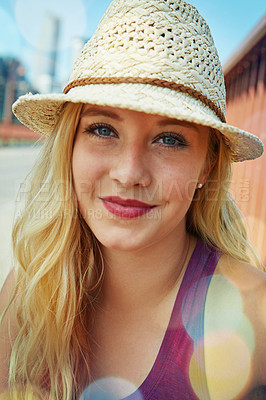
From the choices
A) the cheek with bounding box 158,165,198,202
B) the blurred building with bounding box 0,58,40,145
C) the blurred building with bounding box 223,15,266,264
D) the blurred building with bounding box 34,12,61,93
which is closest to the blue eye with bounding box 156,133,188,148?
the cheek with bounding box 158,165,198,202

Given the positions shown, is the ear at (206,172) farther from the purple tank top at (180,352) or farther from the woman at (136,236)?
the purple tank top at (180,352)

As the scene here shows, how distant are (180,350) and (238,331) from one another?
0.27 m

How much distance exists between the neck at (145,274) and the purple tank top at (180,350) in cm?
10

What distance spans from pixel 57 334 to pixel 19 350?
0.20 metres

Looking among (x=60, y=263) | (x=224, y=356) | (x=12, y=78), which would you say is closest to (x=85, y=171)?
(x=60, y=263)

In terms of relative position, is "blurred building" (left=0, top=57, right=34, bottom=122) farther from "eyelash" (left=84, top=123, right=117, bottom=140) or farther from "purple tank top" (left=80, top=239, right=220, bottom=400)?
"purple tank top" (left=80, top=239, right=220, bottom=400)

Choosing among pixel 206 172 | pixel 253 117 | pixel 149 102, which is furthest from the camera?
pixel 253 117

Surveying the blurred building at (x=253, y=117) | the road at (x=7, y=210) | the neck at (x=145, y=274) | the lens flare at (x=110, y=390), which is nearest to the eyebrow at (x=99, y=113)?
the road at (x=7, y=210)

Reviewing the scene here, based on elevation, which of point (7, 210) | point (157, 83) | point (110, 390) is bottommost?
point (110, 390)

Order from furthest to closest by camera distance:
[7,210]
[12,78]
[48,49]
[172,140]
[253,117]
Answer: [48,49] < [12,78] < [7,210] < [253,117] < [172,140]

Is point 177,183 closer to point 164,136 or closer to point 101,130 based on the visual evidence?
point 164,136

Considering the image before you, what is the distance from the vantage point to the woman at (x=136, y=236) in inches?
53.0

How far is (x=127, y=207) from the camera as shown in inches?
57.2

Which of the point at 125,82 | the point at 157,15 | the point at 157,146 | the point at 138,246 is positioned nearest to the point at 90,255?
the point at 138,246
